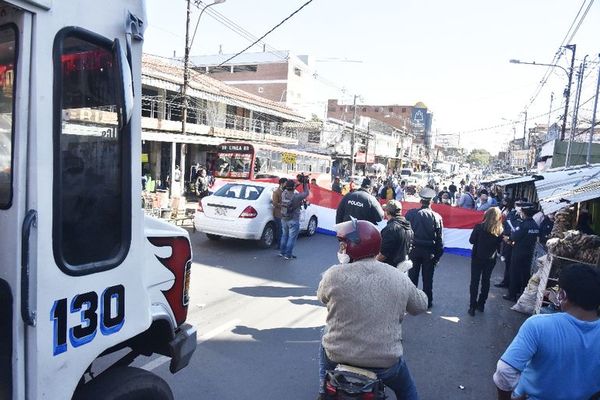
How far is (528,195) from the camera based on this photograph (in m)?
22.9

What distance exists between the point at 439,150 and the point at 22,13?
135 metres

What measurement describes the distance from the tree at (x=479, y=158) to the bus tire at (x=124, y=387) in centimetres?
14745

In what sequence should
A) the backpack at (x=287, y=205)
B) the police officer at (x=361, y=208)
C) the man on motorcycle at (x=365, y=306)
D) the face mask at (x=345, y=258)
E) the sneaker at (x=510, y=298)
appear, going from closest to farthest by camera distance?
1. the man on motorcycle at (x=365, y=306)
2. the face mask at (x=345, y=258)
3. the police officer at (x=361, y=208)
4. the sneaker at (x=510, y=298)
5. the backpack at (x=287, y=205)

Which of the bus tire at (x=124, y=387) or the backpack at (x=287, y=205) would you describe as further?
the backpack at (x=287, y=205)

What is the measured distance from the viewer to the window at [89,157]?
1899 mm

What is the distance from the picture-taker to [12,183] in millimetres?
1793

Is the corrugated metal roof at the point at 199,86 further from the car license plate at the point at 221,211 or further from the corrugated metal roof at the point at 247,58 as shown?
the corrugated metal roof at the point at 247,58

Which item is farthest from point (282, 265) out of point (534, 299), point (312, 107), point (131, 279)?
point (312, 107)

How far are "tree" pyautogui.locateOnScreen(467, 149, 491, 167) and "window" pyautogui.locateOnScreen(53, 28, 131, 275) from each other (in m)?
148

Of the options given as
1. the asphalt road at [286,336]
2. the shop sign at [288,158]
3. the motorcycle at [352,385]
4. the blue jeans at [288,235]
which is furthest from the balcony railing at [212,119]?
the motorcycle at [352,385]

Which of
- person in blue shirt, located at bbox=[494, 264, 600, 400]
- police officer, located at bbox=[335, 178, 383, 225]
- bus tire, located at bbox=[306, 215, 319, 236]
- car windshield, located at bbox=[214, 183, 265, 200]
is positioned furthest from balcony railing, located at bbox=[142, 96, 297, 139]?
person in blue shirt, located at bbox=[494, 264, 600, 400]

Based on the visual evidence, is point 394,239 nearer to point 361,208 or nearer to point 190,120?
point 361,208

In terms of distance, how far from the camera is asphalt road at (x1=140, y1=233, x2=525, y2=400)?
13.8ft

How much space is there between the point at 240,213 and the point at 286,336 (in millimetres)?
4817
